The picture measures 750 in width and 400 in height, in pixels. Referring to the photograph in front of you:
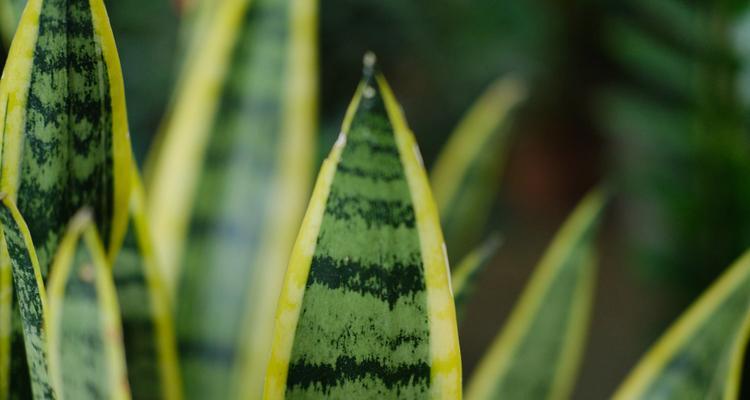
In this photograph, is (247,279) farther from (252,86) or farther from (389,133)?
(389,133)

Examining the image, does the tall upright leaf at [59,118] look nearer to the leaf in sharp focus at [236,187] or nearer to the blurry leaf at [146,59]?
the leaf in sharp focus at [236,187]

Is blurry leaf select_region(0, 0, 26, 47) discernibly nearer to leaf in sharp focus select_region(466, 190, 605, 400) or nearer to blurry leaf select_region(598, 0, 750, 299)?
leaf in sharp focus select_region(466, 190, 605, 400)

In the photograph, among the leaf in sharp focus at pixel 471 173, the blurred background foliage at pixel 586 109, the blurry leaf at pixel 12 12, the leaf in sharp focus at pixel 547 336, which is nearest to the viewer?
the blurry leaf at pixel 12 12

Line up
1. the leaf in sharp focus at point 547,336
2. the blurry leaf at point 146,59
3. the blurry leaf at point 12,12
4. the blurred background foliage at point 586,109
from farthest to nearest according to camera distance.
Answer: the blurry leaf at point 146,59
the blurred background foliage at point 586,109
the leaf in sharp focus at point 547,336
the blurry leaf at point 12,12

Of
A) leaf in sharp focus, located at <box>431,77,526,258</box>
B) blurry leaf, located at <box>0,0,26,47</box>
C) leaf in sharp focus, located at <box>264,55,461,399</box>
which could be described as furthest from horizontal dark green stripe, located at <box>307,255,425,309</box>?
leaf in sharp focus, located at <box>431,77,526,258</box>

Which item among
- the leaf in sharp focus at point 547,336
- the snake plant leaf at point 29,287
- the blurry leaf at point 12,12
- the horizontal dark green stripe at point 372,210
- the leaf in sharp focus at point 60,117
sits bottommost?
the leaf in sharp focus at point 547,336

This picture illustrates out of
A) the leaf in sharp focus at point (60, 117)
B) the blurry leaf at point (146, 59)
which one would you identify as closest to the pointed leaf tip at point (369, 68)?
the leaf in sharp focus at point (60, 117)
